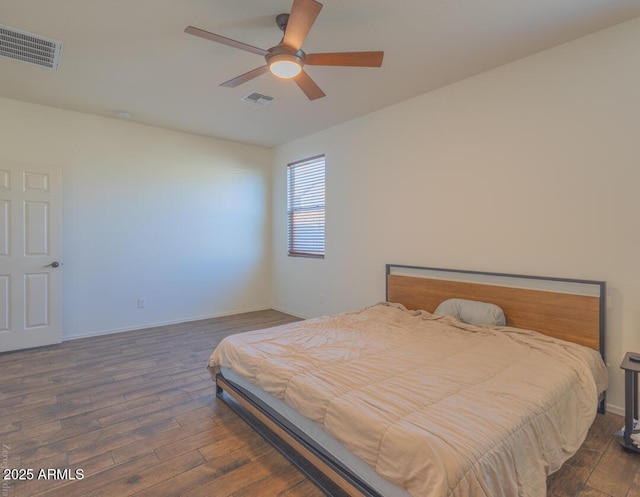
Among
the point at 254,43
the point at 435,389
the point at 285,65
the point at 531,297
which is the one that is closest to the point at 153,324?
the point at 254,43

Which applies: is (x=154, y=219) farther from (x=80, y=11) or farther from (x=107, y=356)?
(x=80, y=11)

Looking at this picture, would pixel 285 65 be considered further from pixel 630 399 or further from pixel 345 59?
pixel 630 399

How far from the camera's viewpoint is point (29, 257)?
12.4ft

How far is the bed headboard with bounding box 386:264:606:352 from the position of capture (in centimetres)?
245

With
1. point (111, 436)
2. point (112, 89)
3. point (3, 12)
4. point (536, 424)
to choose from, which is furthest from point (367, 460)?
point (112, 89)

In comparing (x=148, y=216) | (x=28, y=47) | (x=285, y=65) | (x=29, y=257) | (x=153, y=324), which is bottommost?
(x=153, y=324)

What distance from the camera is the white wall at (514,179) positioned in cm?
238

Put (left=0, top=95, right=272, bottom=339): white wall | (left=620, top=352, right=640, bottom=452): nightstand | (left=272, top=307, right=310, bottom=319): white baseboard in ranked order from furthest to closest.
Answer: (left=272, top=307, right=310, bottom=319): white baseboard
(left=0, top=95, right=272, bottom=339): white wall
(left=620, top=352, right=640, bottom=452): nightstand

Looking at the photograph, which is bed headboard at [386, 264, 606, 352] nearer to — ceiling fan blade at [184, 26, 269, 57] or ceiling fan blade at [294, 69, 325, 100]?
Result: ceiling fan blade at [294, 69, 325, 100]

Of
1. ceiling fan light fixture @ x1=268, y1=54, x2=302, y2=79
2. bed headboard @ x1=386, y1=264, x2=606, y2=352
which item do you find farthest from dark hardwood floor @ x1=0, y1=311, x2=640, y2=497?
ceiling fan light fixture @ x1=268, y1=54, x2=302, y2=79

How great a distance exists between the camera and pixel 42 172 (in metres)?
3.79

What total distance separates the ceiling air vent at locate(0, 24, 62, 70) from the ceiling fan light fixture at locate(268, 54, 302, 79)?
1.79 m

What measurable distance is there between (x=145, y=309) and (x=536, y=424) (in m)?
4.55

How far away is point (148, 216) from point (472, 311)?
4.12 metres
